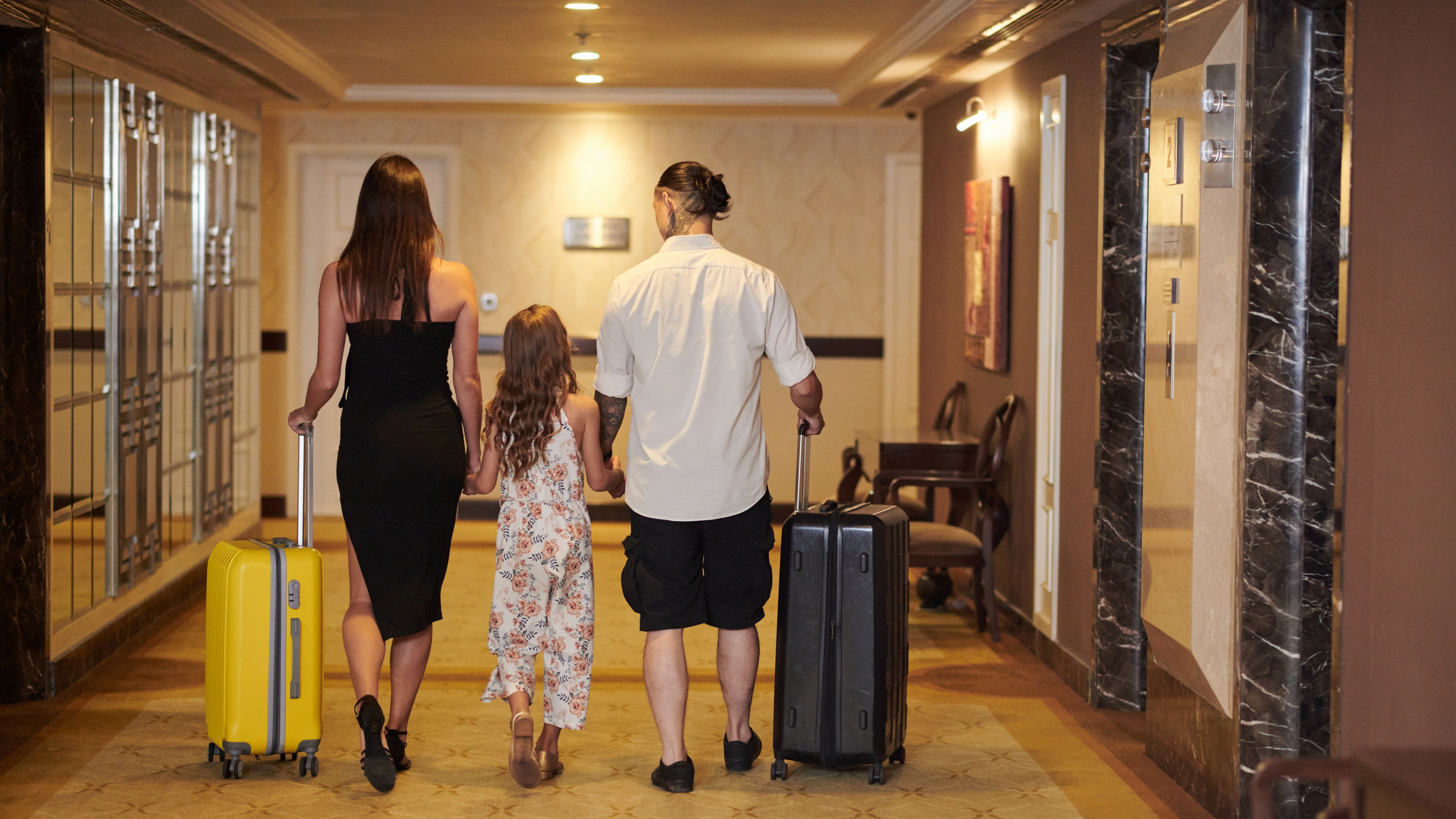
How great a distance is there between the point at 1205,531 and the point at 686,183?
1.56m

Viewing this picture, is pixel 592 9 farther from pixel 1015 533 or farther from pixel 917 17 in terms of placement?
pixel 1015 533

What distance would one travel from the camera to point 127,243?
4.98 metres

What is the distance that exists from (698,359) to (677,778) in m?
1.09

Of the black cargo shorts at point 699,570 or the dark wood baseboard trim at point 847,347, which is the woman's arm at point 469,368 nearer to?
the black cargo shorts at point 699,570

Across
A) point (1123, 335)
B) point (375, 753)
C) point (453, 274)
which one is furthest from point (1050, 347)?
point (375, 753)

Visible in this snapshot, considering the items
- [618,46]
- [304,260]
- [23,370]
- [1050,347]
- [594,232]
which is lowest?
[23,370]

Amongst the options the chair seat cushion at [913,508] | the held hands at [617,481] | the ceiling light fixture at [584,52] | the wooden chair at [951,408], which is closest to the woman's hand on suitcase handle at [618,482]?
the held hands at [617,481]

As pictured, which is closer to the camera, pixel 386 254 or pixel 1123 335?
pixel 386 254

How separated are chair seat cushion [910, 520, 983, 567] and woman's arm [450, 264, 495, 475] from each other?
7.25 ft

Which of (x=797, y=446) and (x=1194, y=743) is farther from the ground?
(x=797, y=446)

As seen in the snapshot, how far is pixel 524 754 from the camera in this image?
11.1 ft

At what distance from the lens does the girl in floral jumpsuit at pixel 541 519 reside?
3443 millimetres

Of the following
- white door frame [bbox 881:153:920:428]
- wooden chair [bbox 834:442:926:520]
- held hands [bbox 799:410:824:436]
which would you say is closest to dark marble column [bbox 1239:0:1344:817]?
held hands [bbox 799:410:824:436]

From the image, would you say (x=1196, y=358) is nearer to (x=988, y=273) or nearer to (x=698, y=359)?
(x=698, y=359)
